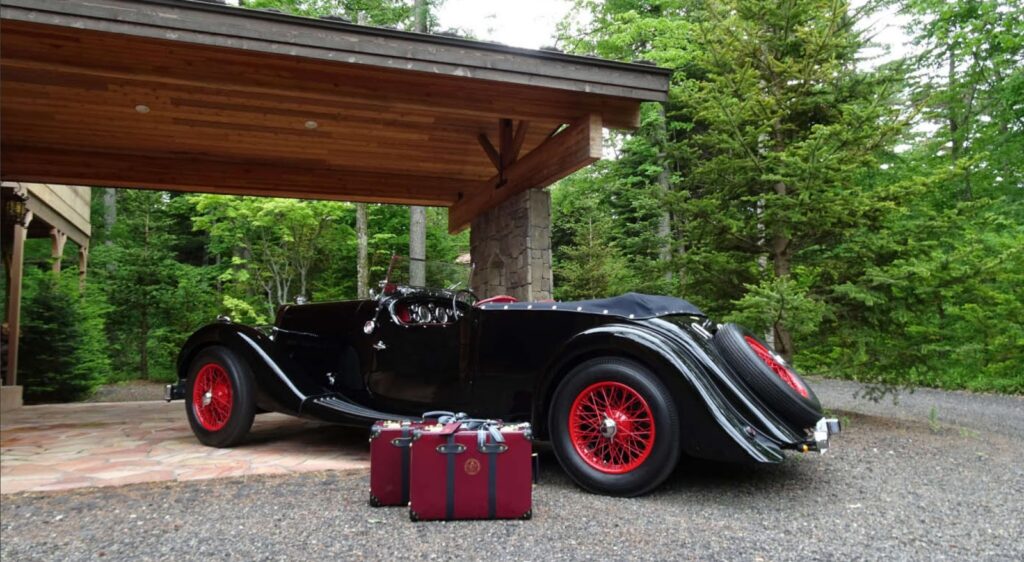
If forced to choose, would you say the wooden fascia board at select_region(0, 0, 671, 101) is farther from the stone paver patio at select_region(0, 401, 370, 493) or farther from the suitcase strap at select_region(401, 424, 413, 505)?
the suitcase strap at select_region(401, 424, 413, 505)

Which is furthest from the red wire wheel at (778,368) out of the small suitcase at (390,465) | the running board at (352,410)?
the running board at (352,410)

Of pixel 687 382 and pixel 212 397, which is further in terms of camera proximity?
pixel 212 397

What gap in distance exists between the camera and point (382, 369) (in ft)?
10.8

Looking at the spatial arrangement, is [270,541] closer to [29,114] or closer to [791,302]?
[791,302]

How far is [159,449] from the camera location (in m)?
3.35

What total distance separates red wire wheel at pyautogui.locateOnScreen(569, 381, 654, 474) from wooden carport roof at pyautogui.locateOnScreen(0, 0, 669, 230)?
194 centimetres

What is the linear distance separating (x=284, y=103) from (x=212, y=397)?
2.06 meters

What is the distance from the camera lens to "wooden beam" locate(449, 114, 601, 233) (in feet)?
13.7

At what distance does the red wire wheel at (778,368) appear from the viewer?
267 centimetres

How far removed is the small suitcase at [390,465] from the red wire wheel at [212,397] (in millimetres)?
1390

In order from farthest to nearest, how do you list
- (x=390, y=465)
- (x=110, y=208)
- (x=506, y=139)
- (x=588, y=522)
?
(x=110, y=208), (x=506, y=139), (x=390, y=465), (x=588, y=522)

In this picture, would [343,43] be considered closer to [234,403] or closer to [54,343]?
[234,403]

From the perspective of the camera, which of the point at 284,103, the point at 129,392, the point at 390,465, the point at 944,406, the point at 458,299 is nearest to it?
the point at 390,465

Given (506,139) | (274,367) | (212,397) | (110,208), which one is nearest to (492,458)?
(274,367)
